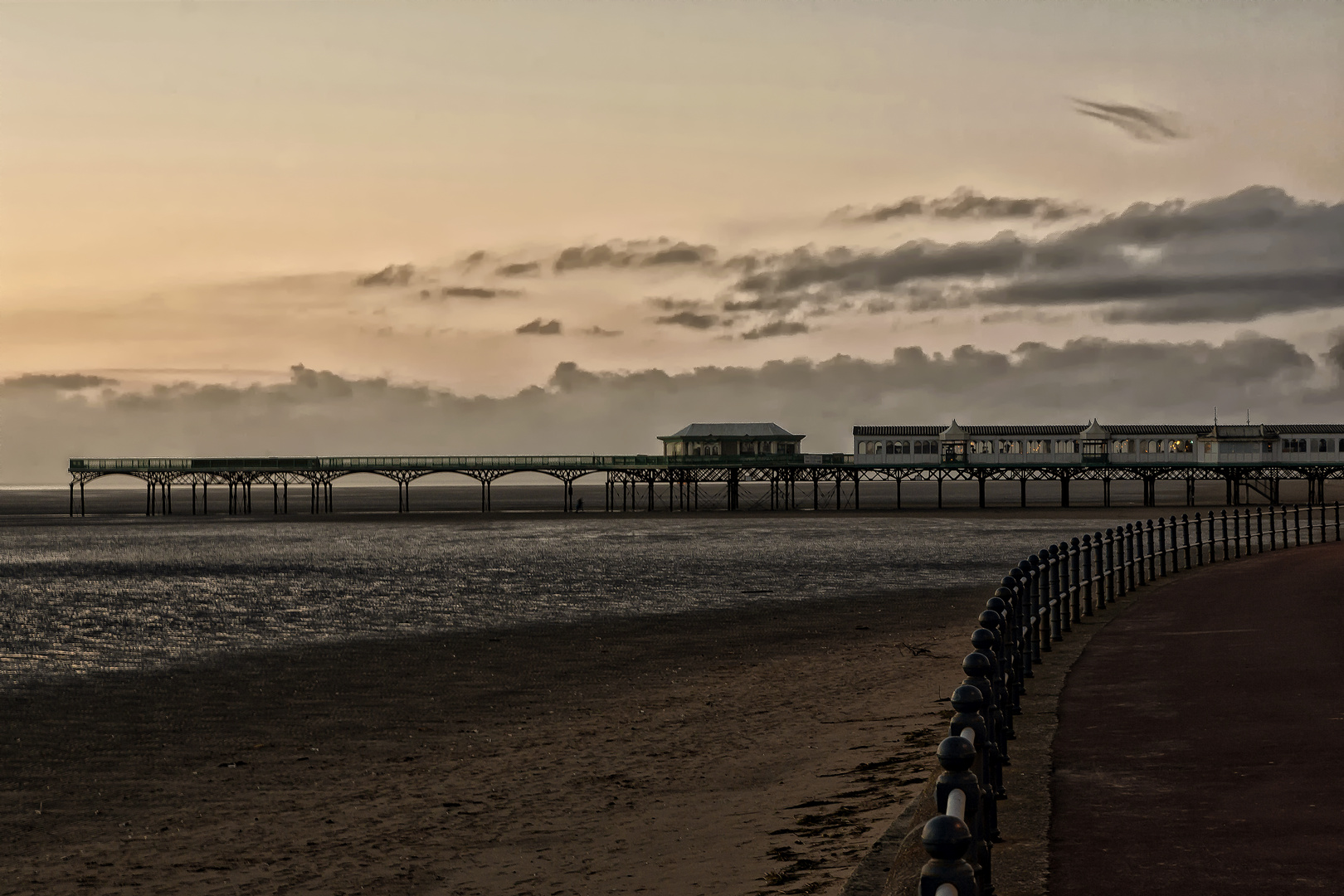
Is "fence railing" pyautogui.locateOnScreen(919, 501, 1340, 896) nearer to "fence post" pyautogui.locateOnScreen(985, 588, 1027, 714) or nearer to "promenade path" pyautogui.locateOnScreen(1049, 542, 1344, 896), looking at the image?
"fence post" pyautogui.locateOnScreen(985, 588, 1027, 714)

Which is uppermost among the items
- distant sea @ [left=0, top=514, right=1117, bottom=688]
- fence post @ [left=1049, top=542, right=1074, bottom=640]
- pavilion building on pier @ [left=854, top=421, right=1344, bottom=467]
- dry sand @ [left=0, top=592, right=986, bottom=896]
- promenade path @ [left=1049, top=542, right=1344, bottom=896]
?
pavilion building on pier @ [left=854, top=421, right=1344, bottom=467]

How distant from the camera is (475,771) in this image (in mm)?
13125

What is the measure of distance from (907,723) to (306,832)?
656 centimetres

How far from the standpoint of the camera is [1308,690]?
1162cm

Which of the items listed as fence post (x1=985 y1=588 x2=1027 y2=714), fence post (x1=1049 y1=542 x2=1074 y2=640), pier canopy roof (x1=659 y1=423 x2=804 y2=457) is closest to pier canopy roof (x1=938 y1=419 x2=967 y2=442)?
pier canopy roof (x1=659 y1=423 x2=804 y2=457)

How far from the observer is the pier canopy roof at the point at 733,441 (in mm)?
110500

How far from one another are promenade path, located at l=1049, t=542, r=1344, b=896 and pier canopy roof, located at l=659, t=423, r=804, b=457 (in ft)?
306

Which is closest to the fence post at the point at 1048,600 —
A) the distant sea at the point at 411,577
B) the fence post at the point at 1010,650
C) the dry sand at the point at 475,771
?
the dry sand at the point at 475,771

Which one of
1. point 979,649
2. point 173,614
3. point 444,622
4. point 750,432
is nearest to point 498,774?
point 979,649

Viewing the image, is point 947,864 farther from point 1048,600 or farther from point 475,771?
point 1048,600

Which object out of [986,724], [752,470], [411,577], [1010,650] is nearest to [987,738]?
[986,724]

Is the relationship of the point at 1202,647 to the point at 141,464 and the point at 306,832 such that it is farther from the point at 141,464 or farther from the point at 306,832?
the point at 141,464

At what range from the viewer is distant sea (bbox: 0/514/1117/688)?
2702cm

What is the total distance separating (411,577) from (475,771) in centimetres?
2909
